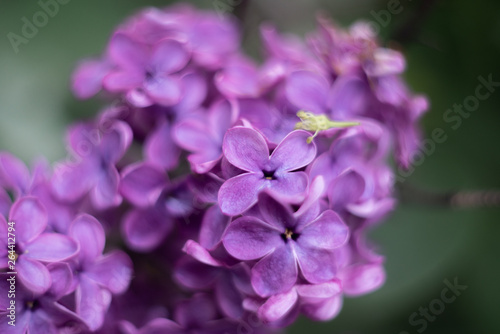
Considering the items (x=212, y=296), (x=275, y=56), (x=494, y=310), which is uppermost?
(x=275, y=56)

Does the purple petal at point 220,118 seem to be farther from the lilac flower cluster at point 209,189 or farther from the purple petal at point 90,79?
the purple petal at point 90,79

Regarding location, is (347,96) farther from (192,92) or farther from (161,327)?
(161,327)

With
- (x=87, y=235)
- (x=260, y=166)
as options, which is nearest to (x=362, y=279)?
(x=260, y=166)

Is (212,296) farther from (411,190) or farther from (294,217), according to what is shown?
(411,190)

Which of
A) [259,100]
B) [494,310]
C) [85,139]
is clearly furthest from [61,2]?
[494,310]

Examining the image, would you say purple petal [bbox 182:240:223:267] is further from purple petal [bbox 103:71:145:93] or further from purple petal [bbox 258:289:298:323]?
purple petal [bbox 103:71:145:93]

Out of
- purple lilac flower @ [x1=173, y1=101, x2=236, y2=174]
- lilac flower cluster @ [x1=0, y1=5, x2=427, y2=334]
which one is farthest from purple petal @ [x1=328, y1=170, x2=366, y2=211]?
purple lilac flower @ [x1=173, y1=101, x2=236, y2=174]
